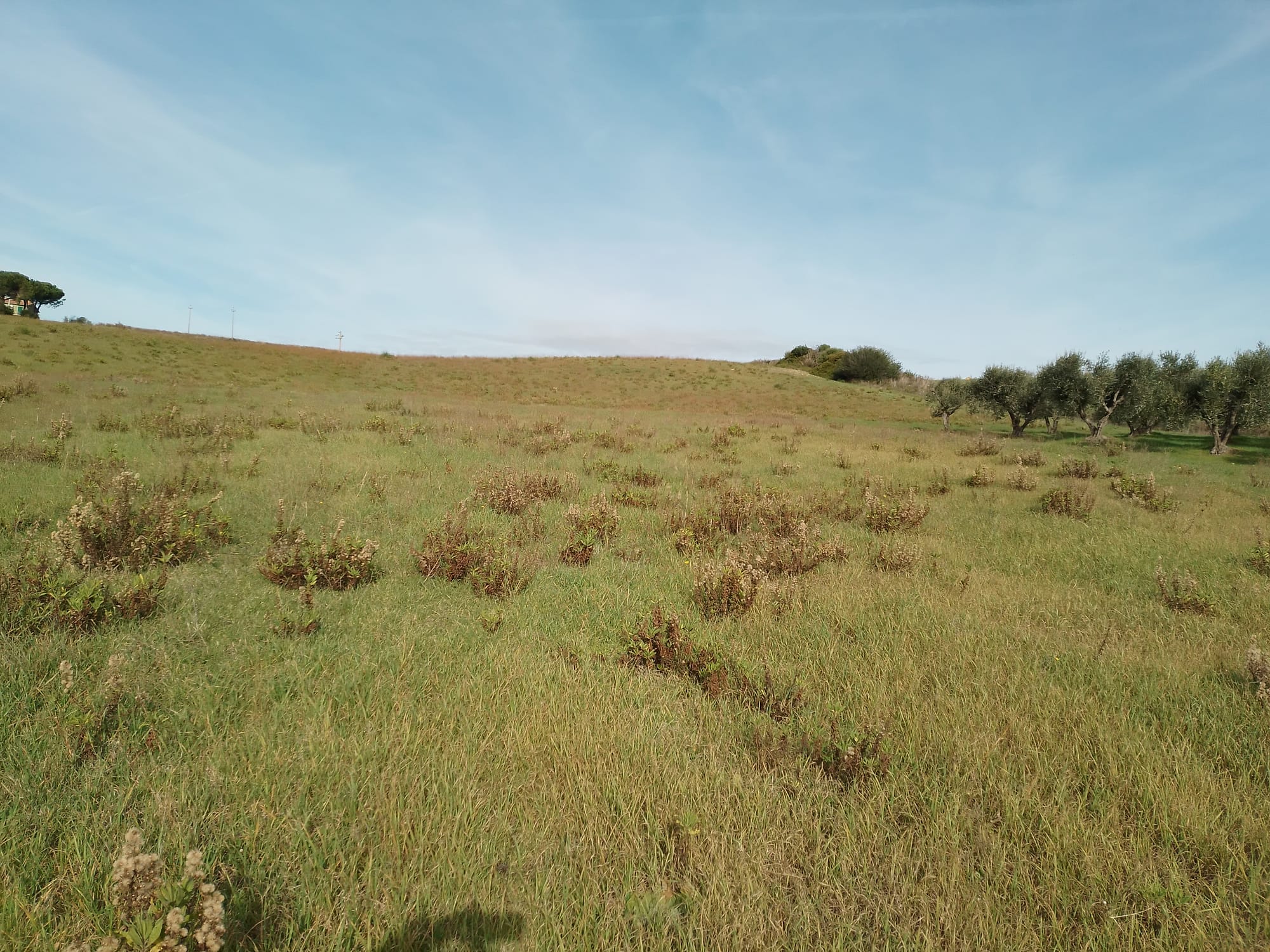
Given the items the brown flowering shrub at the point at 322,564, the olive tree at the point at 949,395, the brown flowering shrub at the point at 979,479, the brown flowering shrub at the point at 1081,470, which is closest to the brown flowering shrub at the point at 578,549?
the brown flowering shrub at the point at 322,564

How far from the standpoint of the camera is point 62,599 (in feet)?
12.0

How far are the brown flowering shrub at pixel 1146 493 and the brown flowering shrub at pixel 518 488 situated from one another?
33.2 ft

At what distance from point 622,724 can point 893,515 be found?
6.26 metres

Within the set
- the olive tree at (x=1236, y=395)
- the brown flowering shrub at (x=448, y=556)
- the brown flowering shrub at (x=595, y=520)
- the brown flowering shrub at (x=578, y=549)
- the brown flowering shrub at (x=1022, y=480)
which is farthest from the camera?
the olive tree at (x=1236, y=395)

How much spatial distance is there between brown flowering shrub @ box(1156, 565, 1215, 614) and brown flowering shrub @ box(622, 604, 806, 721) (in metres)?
4.46

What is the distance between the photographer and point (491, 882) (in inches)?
82.4

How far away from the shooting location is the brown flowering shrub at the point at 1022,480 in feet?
36.4

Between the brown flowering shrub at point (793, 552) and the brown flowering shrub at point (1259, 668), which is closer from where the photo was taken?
the brown flowering shrub at point (1259, 668)

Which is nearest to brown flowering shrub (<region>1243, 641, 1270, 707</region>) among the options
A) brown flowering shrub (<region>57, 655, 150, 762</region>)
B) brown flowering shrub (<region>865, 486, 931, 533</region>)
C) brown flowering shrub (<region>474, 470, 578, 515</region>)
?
brown flowering shrub (<region>865, 486, 931, 533</region>)

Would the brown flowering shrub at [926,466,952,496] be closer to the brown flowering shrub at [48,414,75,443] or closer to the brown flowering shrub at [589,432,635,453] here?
the brown flowering shrub at [589,432,635,453]

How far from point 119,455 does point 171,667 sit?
24.8ft

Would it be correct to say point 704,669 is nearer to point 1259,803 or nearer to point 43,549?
point 1259,803

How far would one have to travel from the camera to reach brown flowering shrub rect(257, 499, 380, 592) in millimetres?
4766

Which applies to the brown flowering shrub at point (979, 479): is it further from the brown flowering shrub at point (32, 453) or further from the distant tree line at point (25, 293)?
the distant tree line at point (25, 293)
